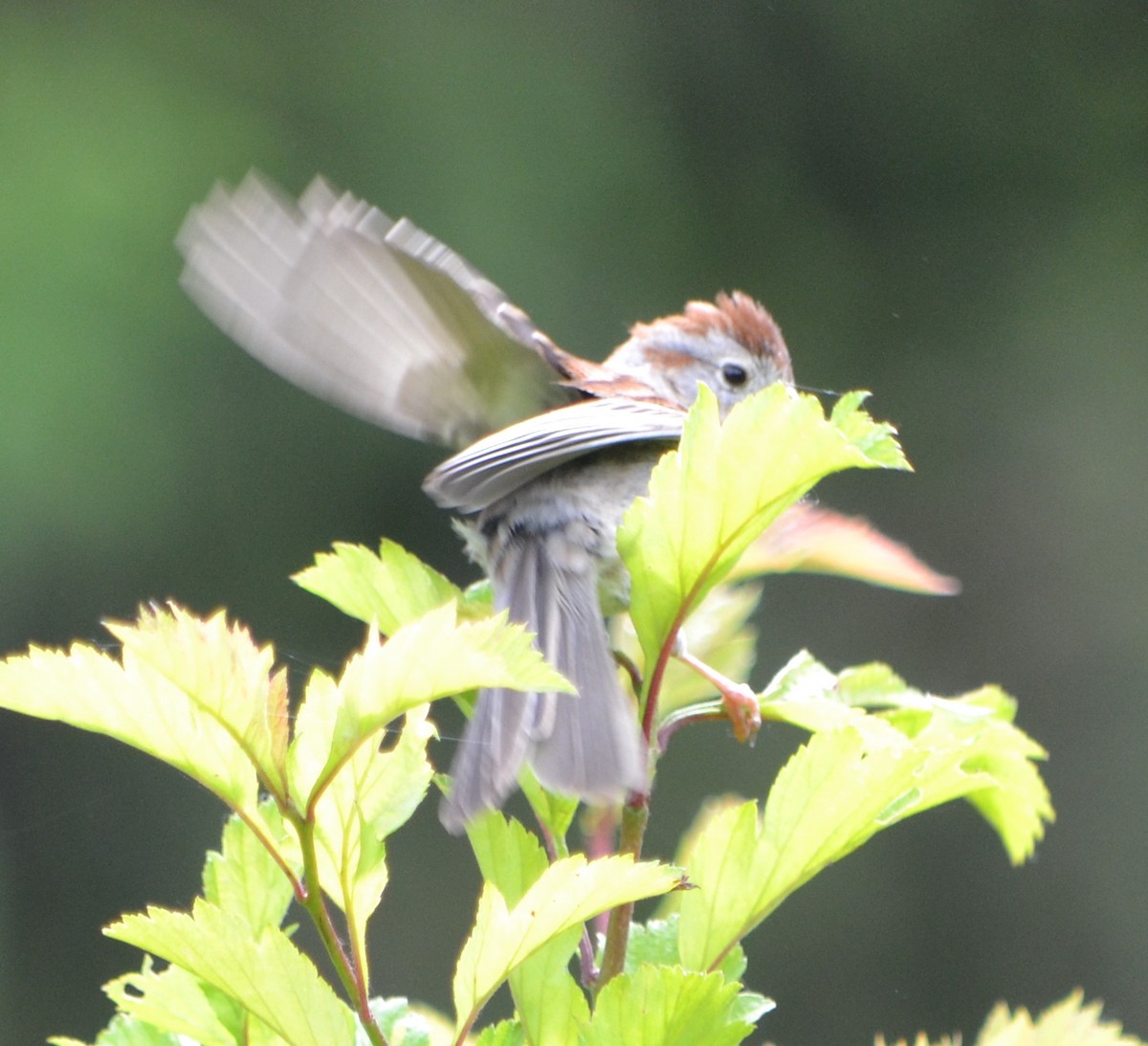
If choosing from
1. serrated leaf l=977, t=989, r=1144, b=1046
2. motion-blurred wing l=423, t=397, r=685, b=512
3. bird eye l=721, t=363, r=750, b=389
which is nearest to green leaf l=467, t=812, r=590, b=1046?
serrated leaf l=977, t=989, r=1144, b=1046

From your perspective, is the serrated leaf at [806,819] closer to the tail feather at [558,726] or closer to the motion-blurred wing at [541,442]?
the tail feather at [558,726]

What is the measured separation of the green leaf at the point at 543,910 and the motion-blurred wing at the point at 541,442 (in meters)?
0.37

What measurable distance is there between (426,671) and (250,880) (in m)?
0.20

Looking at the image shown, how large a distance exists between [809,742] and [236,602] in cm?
310

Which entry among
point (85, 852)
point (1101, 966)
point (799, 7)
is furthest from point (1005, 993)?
point (799, 7)

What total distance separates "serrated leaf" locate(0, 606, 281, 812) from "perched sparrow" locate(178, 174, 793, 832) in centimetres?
15

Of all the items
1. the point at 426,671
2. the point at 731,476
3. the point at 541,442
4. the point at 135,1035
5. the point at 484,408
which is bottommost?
the point at 135,1035

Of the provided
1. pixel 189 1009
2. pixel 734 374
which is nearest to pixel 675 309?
pixel 734 374

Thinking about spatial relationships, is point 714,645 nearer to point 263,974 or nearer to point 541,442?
point 541,442

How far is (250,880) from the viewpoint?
0.66 metres

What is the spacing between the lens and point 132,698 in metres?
0.55

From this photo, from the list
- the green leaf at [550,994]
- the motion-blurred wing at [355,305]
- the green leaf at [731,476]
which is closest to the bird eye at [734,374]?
the motion-blurred wing at [355,305]

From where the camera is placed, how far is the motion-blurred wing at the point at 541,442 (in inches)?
35.9

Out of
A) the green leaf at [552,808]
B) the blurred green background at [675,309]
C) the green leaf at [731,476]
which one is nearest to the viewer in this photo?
the green leaf at [731,476]
